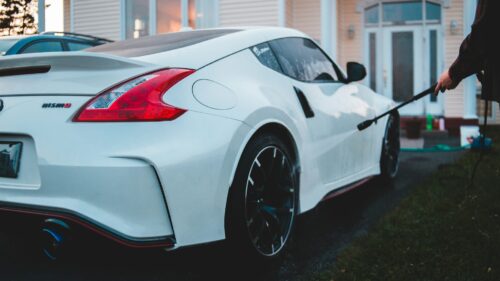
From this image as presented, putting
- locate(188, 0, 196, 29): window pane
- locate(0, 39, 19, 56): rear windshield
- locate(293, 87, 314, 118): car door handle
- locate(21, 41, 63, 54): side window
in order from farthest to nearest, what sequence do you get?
locate(188, 0, 196, 29): window pane → locate(21, 41, 63, 54): side window → locate(0, 39, 19, 56): rear windshield → locate(293, 87, 314, 118): car door handle

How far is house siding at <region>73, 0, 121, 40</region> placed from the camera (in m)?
15.4

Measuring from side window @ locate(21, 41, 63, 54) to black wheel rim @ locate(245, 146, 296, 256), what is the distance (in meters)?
5.71

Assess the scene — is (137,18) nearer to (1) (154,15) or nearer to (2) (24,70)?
(1) (154,15)

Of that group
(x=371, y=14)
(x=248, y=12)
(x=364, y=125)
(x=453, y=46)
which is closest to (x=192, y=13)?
(x=248, y=12)

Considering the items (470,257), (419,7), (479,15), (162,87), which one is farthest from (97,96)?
(419,7)

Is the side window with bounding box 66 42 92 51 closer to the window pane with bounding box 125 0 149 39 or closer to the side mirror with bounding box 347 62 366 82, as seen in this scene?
the side mirror with bounding box 347 62 366 82

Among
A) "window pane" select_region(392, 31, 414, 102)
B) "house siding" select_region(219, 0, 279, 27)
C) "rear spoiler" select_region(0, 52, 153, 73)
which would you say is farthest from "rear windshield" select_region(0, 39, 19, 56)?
"window pane" select_region(392, 31, 414, 102)

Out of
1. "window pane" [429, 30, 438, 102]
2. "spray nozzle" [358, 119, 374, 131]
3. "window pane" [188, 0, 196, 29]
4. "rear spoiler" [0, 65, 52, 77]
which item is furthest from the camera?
"window pane" [188, 0, 196, 29]

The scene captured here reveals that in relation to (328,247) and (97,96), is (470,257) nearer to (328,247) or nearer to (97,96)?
(328,247)

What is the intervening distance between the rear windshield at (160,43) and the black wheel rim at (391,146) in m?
2.56

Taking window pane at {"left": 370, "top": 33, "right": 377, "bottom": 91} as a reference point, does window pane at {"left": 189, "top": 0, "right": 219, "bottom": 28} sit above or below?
above

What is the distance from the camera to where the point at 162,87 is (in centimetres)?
249

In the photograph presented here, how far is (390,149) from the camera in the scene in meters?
5.55

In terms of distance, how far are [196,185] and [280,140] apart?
81 centimetres
